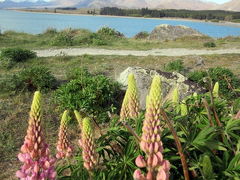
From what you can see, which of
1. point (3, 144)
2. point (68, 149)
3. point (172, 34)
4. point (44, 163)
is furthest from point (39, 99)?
point (172, 34)

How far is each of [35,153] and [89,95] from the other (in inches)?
221

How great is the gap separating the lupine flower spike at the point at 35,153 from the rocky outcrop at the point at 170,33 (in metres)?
27.7

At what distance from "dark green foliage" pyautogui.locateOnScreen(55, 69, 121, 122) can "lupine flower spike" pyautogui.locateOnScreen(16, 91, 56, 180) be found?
16.7 ft

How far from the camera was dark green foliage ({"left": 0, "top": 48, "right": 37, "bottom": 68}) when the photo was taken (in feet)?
40.8

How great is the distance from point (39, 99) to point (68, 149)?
100 cm

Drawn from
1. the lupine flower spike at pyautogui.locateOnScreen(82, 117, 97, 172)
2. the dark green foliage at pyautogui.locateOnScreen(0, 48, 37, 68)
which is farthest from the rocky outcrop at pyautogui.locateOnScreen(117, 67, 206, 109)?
the dark green foliage at pyautogui.locateOnScreen(0, 48, 37, 68)

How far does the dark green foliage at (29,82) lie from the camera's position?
28.6 ft

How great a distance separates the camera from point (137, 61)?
14109 millimetres

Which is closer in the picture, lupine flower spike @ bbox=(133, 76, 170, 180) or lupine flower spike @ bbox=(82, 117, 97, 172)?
lupine flower spike @ bbox=(133, 76, 170, 180)

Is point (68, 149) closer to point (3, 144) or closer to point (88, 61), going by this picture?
point (3, 144)

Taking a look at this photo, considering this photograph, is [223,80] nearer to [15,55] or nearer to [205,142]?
[205,142]

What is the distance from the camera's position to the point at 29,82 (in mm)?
8891

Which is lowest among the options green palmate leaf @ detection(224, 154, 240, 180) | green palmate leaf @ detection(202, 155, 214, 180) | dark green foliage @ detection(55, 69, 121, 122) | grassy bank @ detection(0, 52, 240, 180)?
grassy bank @ detection(0, 52, 240, 180)

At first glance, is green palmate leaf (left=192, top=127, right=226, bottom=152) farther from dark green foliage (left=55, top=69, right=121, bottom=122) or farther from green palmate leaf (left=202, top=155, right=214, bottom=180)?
dark green foliage (left=55, top=69, right=121, bottom=122)
